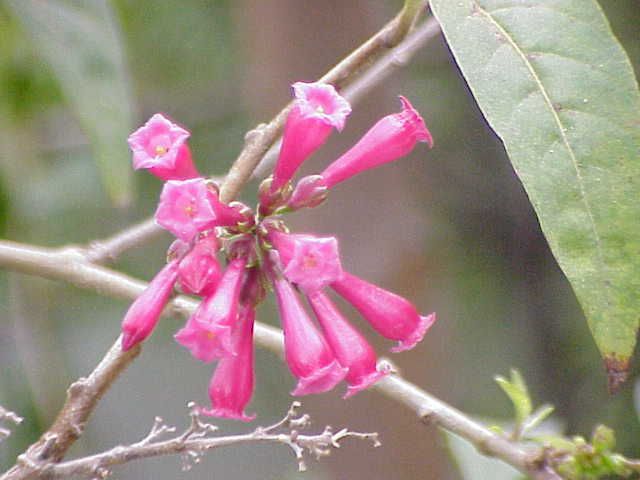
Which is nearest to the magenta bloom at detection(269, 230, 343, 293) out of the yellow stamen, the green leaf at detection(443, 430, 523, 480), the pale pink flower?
the yellow stamen

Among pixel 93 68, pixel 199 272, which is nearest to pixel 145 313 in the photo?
pixel 199 272

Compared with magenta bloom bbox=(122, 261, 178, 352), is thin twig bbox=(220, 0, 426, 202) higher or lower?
higher

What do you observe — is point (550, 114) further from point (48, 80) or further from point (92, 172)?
point (92, 172)

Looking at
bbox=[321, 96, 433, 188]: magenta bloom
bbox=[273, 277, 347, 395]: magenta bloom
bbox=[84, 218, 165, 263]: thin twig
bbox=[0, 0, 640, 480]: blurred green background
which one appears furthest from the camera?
bbox=[0, 0, 640, 480]: blurred green background

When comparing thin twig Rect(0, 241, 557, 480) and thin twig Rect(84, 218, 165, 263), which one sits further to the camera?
thin twig Rect(84, 218, 165, 263)

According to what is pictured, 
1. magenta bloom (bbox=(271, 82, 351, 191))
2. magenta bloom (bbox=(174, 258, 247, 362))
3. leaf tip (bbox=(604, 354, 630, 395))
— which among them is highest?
magenta bloom (bbox=(271, 82, 351, 191))

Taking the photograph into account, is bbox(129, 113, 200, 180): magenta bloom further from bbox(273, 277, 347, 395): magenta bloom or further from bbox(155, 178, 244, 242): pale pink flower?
bbox(273, 277, 347, 395): magenta bloom

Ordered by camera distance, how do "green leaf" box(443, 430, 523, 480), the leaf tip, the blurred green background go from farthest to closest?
the blurred green background → "green leaf" box(443, 430, 523, 480) → the leaf tip
